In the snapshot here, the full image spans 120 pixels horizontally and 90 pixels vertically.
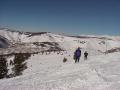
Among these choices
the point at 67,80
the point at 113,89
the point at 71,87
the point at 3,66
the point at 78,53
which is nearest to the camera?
the point at 113,89

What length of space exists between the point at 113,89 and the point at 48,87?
405cm

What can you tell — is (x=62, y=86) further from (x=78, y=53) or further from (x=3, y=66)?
(x=3, y=66)

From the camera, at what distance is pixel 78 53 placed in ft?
93.4

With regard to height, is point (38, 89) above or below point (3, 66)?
above

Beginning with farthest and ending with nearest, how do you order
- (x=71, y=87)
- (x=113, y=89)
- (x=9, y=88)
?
(x=9, y=88) → (x=71, y=87) → (x=113, y=89)

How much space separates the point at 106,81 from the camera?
14.1 meters

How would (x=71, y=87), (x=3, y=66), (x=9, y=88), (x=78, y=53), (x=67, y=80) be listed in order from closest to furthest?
(x=71, y=87) → (x=9, y=88) → (x=67, y=80) → (x=78, y=53) → (x=3, y=66)

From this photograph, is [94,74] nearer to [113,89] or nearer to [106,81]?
[106,81]

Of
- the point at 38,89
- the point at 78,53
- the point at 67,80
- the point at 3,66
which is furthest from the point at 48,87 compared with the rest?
the point at 3,66

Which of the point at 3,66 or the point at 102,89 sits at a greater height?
the point at 102,89

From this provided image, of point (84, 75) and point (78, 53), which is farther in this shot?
point (78, 53)

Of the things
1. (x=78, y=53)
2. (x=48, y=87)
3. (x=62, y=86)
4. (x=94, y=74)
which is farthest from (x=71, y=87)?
(x=78, y=53)

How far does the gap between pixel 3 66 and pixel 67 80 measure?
40565mm

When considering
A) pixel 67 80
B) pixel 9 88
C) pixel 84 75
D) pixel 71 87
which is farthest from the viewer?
pixel 84 75
